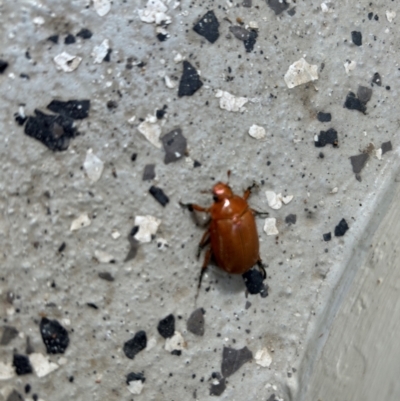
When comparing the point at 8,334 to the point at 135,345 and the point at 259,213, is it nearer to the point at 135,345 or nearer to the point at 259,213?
Result: the point at 135,345

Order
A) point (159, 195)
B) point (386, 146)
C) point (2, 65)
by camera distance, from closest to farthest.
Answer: point (2, 65), point (159, 195), point (386, 146)

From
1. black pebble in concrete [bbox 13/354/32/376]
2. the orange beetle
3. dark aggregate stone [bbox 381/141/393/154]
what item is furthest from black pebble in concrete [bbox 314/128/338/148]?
black pebble in concrete [bbox 13/354/32/376]

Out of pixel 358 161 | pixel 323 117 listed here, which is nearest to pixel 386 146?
pixel 358 161

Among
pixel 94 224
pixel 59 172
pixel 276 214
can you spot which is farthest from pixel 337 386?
pixel 59 172

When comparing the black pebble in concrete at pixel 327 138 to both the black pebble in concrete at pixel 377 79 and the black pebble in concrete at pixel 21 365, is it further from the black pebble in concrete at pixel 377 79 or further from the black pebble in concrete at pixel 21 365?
the black pebble in concrete at pixel 21 365

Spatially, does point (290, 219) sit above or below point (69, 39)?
below

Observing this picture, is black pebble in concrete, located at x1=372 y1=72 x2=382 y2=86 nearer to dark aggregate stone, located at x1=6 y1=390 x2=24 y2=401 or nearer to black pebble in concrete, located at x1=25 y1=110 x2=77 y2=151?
black pebble in concrete, located at x1=25 y1=110 x2=77 y2=151

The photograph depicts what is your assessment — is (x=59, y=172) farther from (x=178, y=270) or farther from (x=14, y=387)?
(x=14, y=387)

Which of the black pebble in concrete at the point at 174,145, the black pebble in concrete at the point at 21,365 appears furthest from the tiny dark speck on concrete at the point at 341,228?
the black pebble in concrete at the point at 21,365
